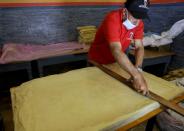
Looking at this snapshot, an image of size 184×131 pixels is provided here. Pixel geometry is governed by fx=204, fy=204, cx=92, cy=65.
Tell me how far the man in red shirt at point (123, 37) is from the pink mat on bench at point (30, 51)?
0.78m

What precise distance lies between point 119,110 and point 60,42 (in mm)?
2028

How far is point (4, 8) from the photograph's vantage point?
245 cm

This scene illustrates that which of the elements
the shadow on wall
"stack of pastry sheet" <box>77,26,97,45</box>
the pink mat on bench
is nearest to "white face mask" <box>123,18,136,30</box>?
the pink mat on bench

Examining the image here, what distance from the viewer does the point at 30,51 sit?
97.7 inches

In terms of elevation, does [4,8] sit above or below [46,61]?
above

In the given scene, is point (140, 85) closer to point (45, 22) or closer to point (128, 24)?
point (128, 24)

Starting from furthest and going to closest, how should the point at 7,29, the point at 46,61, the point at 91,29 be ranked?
the point at 91,29 → the point at 7,29 → the point at 46,61

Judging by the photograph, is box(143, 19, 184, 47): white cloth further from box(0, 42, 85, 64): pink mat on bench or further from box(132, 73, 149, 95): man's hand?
box(132, 73, 149, 95): man's hand

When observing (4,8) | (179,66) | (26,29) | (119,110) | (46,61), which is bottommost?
(179,66)

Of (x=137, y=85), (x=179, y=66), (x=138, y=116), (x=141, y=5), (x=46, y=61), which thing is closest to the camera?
(x=138, y=116)

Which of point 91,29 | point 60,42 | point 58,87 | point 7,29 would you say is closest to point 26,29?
point 7,29

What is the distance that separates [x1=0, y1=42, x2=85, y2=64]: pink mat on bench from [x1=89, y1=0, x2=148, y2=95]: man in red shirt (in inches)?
30.8

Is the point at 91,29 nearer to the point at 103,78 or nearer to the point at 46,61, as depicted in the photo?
the point at 46,61

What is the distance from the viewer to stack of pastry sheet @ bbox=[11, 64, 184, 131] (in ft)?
3.25
